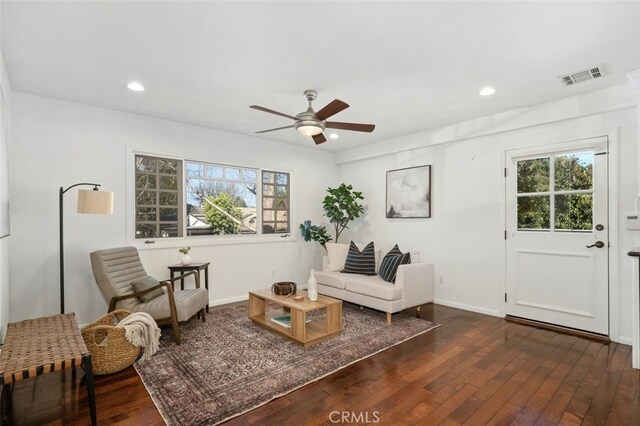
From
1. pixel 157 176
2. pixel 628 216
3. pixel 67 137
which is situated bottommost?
pixel 628 216

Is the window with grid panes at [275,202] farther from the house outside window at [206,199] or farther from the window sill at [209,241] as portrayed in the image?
the window sill at [209,241]

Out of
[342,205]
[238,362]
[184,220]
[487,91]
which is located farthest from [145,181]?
[487,91]

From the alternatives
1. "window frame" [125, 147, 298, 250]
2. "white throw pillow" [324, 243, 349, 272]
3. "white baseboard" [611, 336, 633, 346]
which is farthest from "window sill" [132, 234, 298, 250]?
"white baseboard" [611, 336, 633, 346]

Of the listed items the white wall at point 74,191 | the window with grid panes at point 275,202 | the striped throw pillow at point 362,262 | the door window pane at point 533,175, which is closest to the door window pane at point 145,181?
the white wall at point 74,191

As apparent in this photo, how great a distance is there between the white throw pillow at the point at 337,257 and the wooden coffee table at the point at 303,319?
118 centimetres

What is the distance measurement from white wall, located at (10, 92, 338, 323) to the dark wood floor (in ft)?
4.29

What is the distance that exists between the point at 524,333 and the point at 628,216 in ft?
4.94

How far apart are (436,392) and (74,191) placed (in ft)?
13.6

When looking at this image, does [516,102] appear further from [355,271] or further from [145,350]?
[145,350]

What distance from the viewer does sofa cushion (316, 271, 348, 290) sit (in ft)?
13.8

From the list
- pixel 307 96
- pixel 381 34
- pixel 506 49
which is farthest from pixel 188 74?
pixel 506 49

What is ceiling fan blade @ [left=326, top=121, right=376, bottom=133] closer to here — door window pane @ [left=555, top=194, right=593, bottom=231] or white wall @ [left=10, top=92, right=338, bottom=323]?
white wall @ [left=10, top=92, right=338, bottom=323]

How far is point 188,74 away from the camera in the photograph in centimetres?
286

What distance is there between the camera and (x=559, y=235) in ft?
11.6
